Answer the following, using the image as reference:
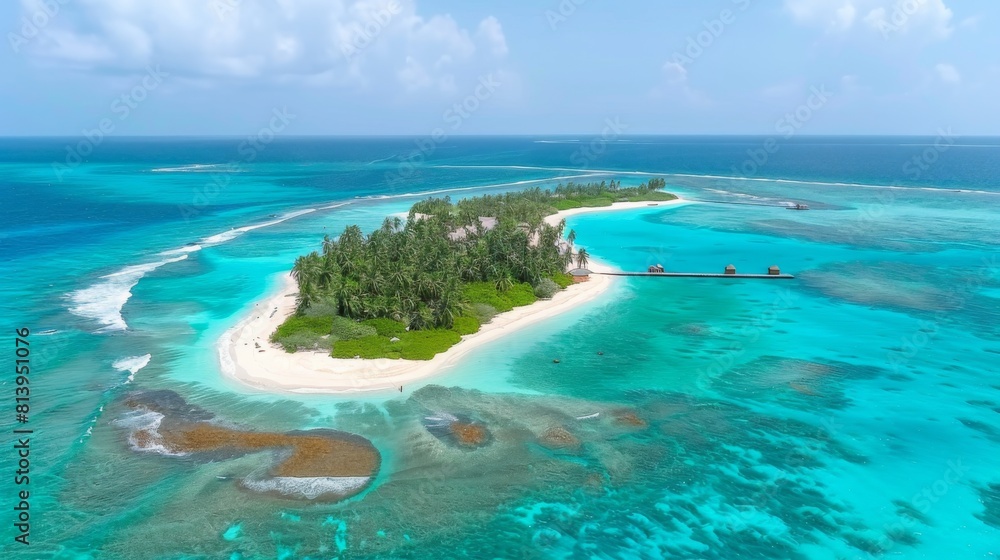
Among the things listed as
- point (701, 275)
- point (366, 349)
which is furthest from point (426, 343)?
point (701, 275)

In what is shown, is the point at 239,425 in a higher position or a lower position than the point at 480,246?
lower

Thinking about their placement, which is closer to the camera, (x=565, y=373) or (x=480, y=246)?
(x=565, y=373)

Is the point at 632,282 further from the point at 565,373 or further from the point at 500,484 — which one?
the point at 500,484

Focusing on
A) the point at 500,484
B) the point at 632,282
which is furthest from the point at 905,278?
the point at 500,484

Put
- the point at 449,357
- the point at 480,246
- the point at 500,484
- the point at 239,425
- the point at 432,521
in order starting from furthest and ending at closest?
the point at 480,246
the point at 449,357
the point at 239,425
the point at 500,484
the point at 432,521

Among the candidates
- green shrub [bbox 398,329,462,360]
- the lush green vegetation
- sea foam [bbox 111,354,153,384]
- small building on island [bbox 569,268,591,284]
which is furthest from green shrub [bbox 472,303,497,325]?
sea foam [bbox 111,354,153,384]

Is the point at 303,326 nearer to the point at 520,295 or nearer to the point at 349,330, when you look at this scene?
the point at 349,330

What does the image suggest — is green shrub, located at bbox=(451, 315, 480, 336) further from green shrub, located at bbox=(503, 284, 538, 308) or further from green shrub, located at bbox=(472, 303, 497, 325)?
green shrub, located at bbox=(503, 284, 538, 308)

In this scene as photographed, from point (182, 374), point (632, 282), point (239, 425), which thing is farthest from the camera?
point (632, 282)
